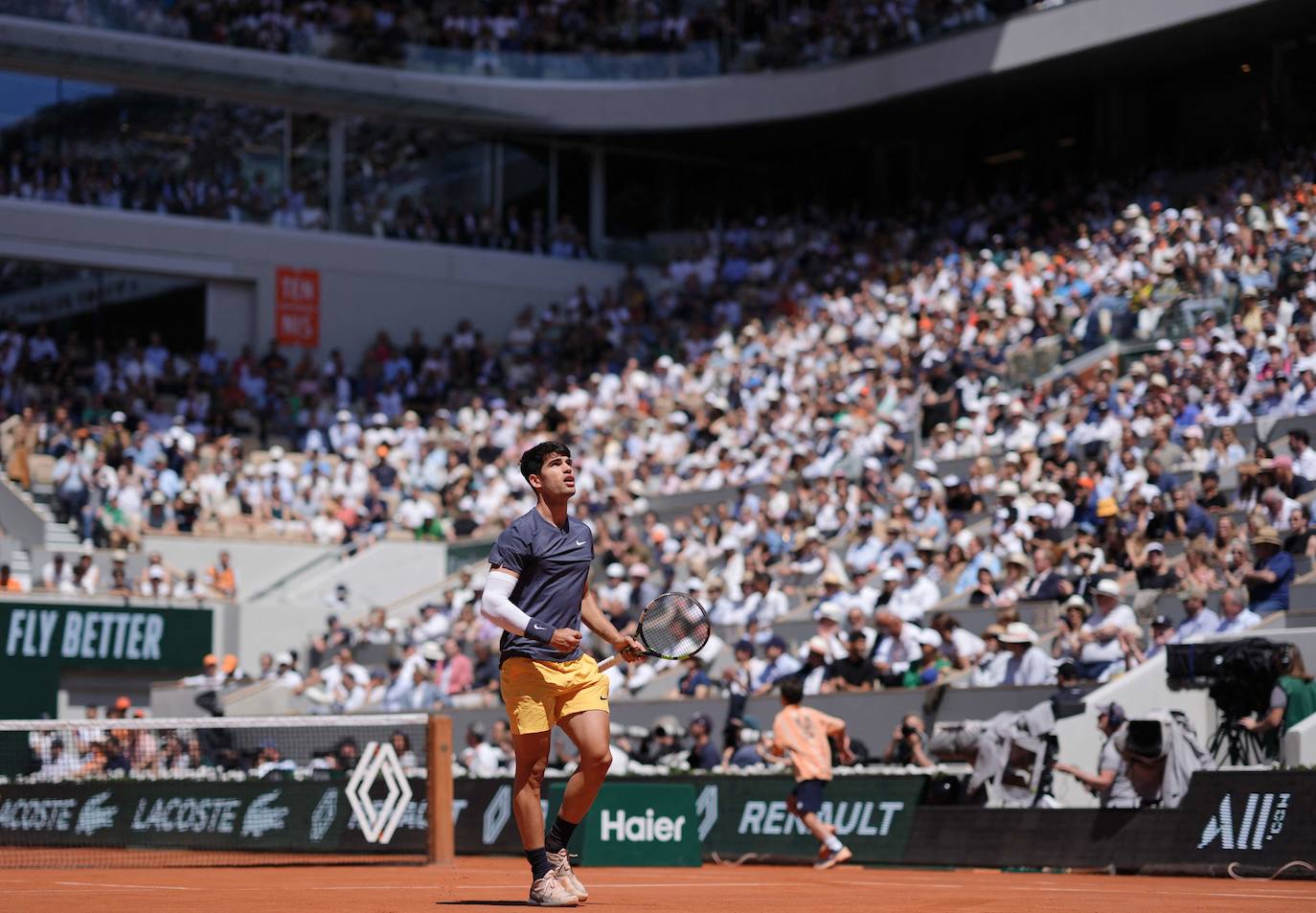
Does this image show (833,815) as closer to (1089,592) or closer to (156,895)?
(1089,592)

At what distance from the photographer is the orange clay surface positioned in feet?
31.9

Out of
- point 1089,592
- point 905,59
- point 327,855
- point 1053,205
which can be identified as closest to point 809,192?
point 905,59

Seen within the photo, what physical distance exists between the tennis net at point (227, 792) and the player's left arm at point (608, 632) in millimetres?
4945

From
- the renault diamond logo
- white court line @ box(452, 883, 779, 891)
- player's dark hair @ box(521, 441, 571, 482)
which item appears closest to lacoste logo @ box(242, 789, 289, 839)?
the renault diamond logo

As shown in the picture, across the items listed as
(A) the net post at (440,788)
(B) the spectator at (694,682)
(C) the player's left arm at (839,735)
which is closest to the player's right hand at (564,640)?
(A) the net post at (440,788)

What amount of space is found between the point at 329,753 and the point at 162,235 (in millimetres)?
22113

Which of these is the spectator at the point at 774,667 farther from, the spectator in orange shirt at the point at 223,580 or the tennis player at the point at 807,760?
the spectator in orange shirt at the point at 223,580

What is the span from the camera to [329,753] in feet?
62.7

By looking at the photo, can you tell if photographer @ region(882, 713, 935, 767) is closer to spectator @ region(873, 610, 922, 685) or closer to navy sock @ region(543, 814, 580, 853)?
spectator @ region(873, 610, 922, 685)

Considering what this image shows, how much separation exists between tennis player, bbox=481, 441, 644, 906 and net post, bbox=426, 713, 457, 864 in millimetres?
4875

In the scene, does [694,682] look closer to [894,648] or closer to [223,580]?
[894,648]

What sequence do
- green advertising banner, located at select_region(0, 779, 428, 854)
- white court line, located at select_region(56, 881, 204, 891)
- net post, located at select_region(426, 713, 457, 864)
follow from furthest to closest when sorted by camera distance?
green advertising banner, located at select_region(0, 779, 428, 854), net post, located at select_region(426, 713, 457, 864), white court line, located at select_region(56, 881, 204, 891)

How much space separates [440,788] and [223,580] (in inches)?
683

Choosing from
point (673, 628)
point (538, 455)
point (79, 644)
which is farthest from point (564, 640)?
point (79, 644)
